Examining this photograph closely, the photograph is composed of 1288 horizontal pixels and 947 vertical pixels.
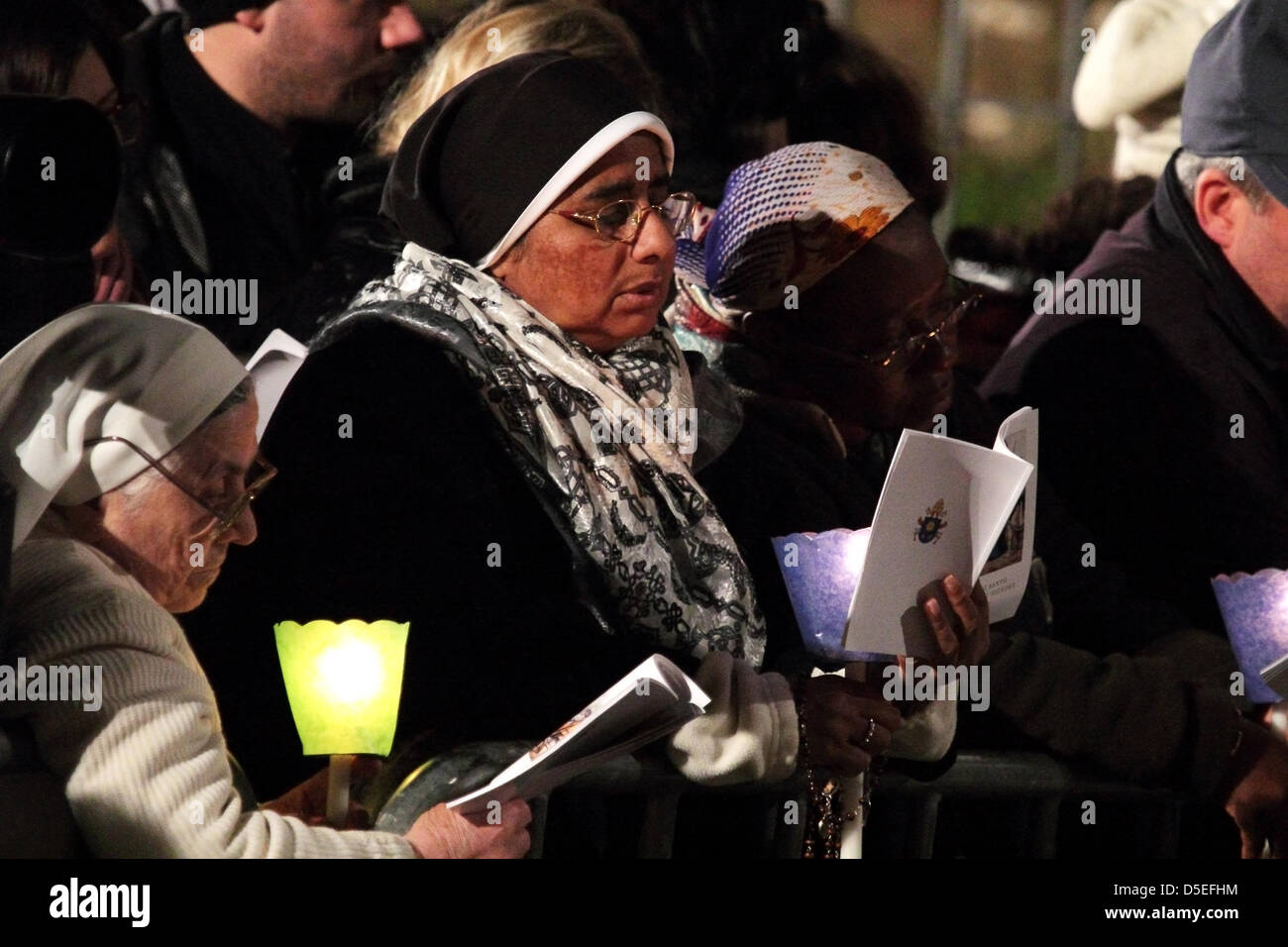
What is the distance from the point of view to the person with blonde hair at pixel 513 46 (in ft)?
13.2

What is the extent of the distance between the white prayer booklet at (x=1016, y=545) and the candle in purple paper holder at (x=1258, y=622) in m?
0.38

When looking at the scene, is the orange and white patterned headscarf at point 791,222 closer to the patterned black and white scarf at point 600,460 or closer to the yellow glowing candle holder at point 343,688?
the patterned black and white scarf at point 600,460

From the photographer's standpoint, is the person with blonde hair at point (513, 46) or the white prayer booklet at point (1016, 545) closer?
the white prayer booklet at point (1016, 545)

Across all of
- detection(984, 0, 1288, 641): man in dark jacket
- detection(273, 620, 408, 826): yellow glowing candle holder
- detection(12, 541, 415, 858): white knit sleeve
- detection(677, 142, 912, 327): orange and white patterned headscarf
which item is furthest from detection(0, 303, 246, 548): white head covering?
detection(984, 0, 1288, 641): man in dark jacket

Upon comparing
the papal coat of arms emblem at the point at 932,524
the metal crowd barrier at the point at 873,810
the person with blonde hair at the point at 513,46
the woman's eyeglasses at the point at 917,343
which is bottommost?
the metal crowd barrier at the point at 873,810

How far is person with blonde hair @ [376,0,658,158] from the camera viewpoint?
402 cm

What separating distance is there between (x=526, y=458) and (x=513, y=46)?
1154 millimetres

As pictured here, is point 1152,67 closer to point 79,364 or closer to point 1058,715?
point 1058,715

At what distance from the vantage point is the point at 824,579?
3064 mm

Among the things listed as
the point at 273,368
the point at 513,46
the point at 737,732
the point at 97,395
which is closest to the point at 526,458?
the point at 273,368

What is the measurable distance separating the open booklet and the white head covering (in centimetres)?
64

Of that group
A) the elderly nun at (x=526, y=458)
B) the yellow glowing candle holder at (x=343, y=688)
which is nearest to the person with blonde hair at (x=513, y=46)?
the elderly nun at (x=526, y=458)

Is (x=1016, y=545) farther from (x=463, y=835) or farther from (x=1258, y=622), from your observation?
(x=463, y=835)

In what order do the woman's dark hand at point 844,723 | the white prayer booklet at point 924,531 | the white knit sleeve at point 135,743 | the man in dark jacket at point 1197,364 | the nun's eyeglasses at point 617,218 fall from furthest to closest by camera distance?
the man in dark jacket at point 1197,364 → the nun's eyeglasses at point 617,218 → the woman's dark hand at point 844,723 → the white prayer booklet at point 924,531 → the white knit sleeve at point 135,743
